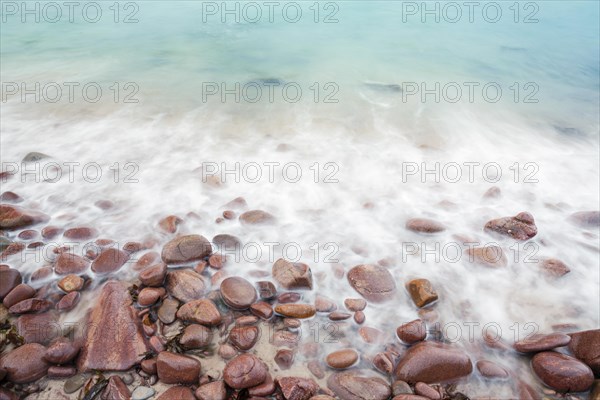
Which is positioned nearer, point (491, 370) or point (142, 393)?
point (142, 393)

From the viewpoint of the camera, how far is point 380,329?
3.05m

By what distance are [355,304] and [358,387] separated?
2.48 feet

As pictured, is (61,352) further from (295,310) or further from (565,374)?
(565,374)

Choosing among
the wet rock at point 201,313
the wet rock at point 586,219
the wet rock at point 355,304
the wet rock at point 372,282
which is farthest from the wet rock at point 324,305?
the wet rock at point 586,219

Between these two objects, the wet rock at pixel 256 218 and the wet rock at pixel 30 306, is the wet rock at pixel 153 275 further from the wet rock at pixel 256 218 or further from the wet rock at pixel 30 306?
the wet rock at pixel 256 218

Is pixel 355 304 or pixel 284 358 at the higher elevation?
pixel 355 304

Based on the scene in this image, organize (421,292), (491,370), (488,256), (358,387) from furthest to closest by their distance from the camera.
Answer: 1. (488,256)
2. (421,292)
3. (491,370)
4. (358,387)

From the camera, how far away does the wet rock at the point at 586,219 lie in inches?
172

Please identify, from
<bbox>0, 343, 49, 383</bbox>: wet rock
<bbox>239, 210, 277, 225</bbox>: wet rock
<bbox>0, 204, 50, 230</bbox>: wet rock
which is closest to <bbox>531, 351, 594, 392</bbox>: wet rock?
<bbox>239, 210, 277, 225</bbox>: wet rock

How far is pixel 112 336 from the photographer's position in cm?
280

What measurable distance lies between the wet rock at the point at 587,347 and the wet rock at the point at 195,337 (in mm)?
2786

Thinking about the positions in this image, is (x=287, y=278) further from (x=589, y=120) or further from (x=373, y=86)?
(x=589, y=120)

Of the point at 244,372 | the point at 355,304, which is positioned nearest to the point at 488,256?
the point at 355,304

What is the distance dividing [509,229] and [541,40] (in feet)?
44.0
